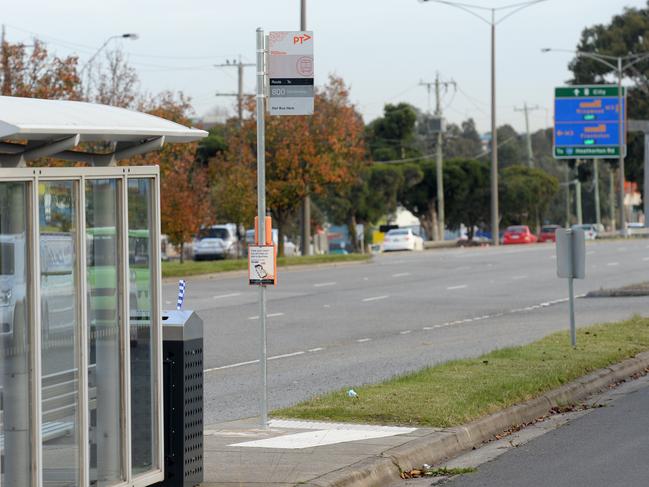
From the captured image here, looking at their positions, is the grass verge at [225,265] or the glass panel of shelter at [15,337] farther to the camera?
the grass verge at [225,265]

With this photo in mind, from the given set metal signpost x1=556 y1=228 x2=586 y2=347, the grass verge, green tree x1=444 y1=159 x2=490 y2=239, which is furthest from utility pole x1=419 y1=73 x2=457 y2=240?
metal signpost x1=556 y1=228 x2=586 y2=347

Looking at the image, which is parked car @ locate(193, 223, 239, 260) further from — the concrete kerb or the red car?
the concrete kerb

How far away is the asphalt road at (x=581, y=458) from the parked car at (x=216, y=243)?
Result: 47441 mm

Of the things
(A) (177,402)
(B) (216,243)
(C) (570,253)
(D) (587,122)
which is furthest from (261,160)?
(B) (216,243)

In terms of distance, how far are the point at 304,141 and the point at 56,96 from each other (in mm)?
15382

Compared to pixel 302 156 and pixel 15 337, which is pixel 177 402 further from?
pixel 302 156

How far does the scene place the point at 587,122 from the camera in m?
33.8

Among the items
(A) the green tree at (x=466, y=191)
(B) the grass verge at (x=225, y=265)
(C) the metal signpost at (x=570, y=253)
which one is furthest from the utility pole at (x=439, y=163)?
(C) the metal signpost at (x=570, y=253)

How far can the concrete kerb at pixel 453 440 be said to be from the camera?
8516mm

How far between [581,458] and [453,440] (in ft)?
3.50

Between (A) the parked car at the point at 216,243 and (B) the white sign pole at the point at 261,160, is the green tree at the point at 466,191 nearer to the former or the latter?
(A) the parked car at the point at 216,243

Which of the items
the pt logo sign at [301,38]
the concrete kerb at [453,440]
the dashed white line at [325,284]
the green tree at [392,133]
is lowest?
the concrete kerb at [453,440]

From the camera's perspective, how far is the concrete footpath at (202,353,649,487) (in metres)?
8.39

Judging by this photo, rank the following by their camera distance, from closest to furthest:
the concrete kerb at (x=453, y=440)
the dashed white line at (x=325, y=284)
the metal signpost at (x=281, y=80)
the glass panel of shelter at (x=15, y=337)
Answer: the glass panel of shelter at (x=15, y=337) < the concrete kerb at (x=453, y=440) < the metal signpost at (x=281, y=80) < the dashed white line at (x=325, y=284)
